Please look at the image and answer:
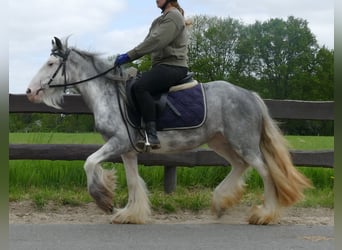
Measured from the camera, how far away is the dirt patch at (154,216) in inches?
279

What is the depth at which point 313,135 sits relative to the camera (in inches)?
571

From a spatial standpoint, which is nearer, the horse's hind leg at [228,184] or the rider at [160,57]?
the rider at [160,57]

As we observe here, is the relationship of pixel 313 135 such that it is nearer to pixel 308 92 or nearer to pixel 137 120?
pixel 137 120

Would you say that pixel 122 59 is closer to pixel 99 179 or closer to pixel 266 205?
pixel 99 179

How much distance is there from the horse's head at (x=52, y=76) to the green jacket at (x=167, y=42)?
0.82 m

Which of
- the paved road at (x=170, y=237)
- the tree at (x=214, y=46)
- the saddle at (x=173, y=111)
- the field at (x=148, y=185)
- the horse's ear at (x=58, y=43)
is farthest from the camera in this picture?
the tree at (x=214, y=46)

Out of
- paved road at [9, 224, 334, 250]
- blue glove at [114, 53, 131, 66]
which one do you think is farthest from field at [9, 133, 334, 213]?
blue glove at [114, 53, 131, 66]

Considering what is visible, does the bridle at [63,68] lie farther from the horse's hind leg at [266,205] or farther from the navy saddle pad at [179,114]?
the horse's hind leg at [266,205]

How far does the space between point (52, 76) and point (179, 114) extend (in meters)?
1.58

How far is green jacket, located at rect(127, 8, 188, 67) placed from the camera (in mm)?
6676

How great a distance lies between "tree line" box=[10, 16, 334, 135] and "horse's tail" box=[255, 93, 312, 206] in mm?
44169

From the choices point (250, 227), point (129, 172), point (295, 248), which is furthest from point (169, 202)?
point (295, 248)

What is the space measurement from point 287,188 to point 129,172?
1886mm

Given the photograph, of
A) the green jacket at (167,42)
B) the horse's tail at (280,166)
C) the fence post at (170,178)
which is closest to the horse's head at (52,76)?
the green jacket at (167,42)
